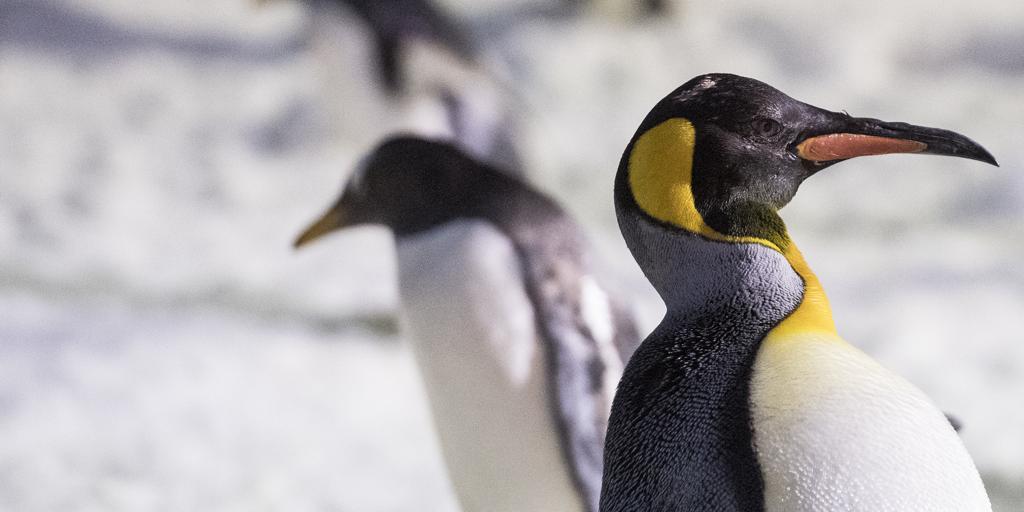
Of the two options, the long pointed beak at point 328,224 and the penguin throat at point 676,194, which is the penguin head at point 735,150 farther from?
the long pointed beak at point 328,224

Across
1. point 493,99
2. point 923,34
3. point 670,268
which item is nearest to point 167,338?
point 493,99

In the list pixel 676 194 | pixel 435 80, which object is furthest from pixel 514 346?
pixel 435 80

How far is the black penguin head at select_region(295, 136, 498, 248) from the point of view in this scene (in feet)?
4.21

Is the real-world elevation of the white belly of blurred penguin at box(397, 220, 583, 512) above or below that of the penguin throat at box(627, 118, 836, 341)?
below

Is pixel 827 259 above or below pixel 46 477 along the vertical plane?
above

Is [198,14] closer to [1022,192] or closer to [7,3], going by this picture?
[7,3]

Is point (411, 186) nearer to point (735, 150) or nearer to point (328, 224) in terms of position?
point (328, 224)

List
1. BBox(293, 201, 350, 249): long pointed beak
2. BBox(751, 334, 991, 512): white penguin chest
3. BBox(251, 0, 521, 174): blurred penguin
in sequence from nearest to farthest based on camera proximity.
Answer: BBox(751, 334, 991, 512): white penguin chest < BBox(293, 201, 350, 249): long pointed beak < BBox(251, 0, 521, 174): blurred penguin

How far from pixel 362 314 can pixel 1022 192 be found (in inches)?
59.1

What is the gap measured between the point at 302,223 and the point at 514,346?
1548 millimetres

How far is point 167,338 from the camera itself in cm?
203

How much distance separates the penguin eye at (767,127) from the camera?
68 cm

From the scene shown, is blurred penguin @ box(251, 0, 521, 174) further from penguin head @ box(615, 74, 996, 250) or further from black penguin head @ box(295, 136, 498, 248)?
penguin head @ box(615, 74, 996, 250)

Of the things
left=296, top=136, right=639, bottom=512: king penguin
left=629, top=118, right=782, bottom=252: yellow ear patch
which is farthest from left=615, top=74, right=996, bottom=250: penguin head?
left=296, top=136, right=639, bottom=512: king penguin
